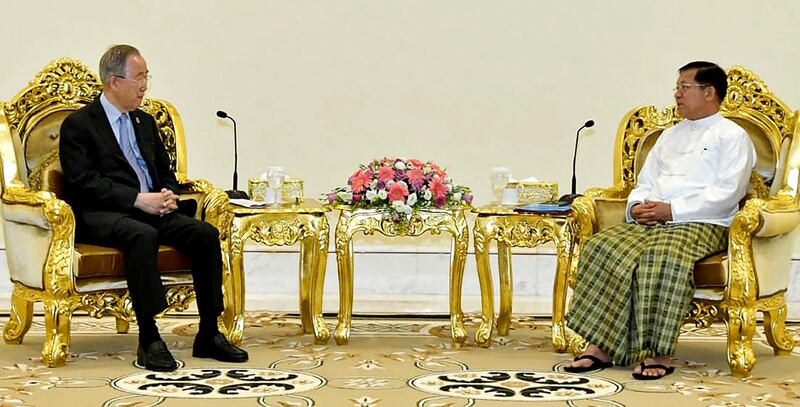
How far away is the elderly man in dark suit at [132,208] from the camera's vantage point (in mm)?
4832

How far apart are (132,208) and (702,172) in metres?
2.51

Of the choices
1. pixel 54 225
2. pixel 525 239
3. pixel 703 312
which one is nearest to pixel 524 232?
pixel 525 239

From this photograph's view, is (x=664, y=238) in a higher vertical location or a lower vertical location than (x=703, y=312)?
higher

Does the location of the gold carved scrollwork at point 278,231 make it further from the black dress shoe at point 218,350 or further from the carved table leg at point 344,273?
the black dress shoe at point 218,350

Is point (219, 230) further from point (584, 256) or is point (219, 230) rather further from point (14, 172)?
point (584, 256)

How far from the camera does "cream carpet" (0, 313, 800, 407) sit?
4270 mm

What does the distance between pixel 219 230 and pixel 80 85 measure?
1068 millimetres

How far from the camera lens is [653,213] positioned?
509 centimetres

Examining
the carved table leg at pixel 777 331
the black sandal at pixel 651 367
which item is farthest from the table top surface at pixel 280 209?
the carved table leg at pixel 777 331

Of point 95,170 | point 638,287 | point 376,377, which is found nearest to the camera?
point 376,377

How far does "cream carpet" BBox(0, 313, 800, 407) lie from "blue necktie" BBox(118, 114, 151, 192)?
776 mm

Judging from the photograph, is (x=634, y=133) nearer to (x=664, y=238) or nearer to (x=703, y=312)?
(x=664, y=238)

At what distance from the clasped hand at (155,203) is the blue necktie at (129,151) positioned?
19cm

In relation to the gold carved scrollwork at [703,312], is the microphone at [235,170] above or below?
above
